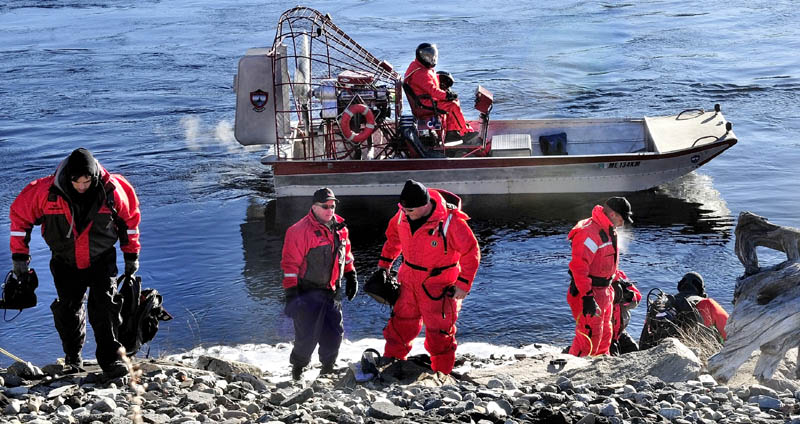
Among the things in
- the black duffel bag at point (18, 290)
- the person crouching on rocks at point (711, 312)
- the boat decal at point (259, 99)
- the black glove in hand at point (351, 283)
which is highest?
the boat decal at point (259, 99)

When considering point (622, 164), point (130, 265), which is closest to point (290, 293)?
point (130, 265)

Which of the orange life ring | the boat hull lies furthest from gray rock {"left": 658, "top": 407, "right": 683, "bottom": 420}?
the boat hull

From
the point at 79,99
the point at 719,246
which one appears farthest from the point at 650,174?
the point at 79,99

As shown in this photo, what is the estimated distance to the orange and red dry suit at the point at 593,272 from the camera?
25.5 ft

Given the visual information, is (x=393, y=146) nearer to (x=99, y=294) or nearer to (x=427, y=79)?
(x=427, y=79)

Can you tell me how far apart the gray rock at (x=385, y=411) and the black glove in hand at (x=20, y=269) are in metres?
2.76

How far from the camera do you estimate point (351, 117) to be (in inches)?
536

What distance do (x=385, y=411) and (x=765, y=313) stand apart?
2.48 m

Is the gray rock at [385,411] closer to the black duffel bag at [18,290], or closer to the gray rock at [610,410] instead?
the gray rock at [610,410]

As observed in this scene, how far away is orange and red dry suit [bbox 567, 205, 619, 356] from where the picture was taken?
7.77 m

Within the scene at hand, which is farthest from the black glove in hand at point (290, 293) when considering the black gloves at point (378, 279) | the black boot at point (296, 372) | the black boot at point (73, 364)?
the black boot at point (73, 364)

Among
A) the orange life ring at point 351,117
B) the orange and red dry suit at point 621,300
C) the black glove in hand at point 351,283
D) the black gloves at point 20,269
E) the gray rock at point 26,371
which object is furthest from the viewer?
the orange life ring at point 351,117

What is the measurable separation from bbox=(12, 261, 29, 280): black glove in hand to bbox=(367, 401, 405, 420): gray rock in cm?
276

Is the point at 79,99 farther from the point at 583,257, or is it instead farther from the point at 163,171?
the point at 583,257
